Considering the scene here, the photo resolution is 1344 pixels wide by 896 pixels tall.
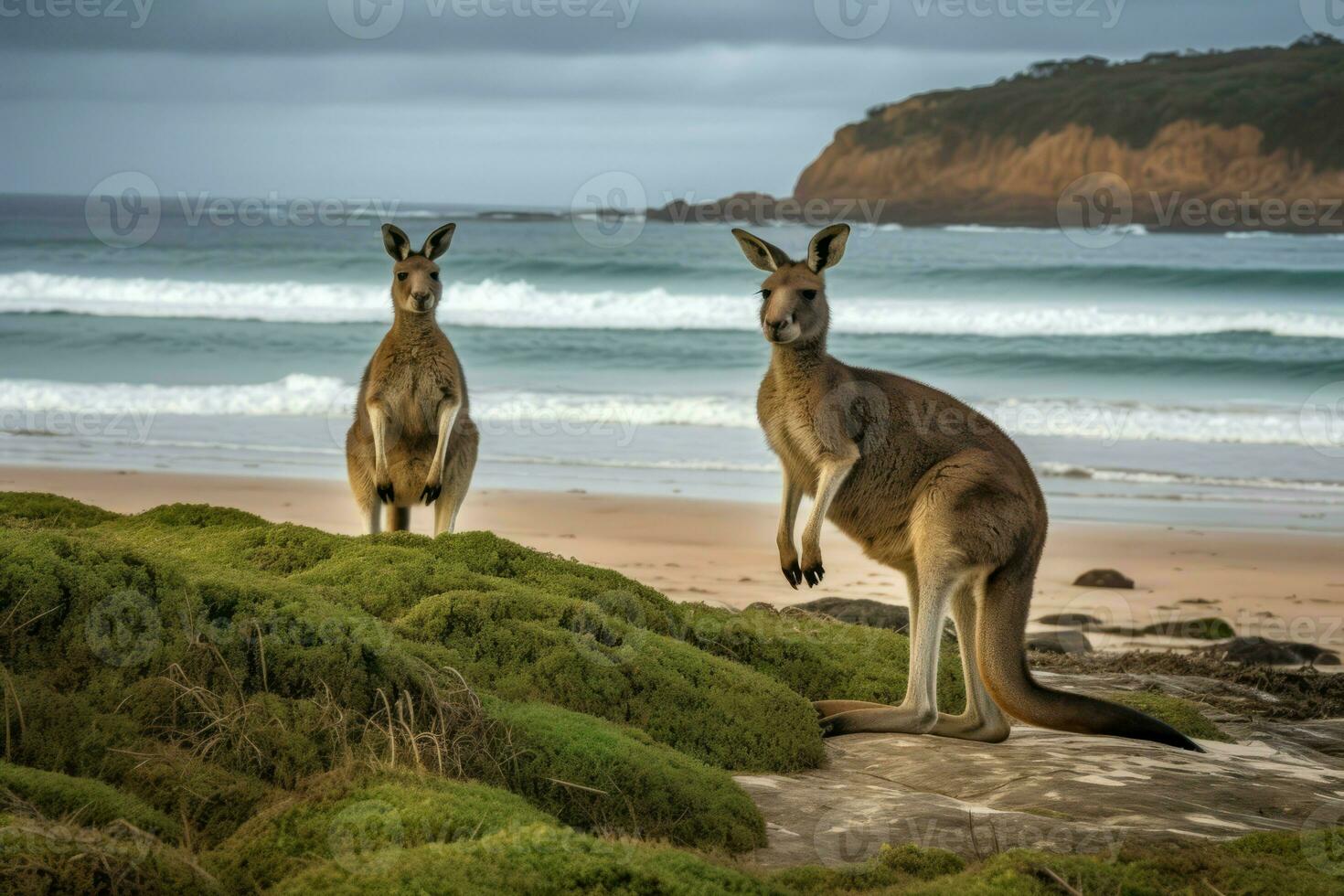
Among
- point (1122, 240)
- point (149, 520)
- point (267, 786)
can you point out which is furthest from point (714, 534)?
point (1122, 240)

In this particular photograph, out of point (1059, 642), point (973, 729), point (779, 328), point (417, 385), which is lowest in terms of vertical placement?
point (1059, 642)

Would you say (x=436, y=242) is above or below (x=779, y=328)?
above

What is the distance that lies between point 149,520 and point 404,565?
62.4 inches

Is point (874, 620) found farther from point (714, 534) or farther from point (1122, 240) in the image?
point (1122, 240)

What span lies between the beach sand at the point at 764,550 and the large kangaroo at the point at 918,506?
2.71 metres

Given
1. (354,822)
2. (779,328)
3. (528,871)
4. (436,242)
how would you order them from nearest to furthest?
(528,871)
(354,822)
(779,328)
(436,242)

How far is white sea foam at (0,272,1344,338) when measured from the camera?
915 inches

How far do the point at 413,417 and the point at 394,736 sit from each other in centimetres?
290

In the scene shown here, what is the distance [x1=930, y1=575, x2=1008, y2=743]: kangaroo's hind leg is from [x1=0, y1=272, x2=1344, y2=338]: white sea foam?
18.8 meters

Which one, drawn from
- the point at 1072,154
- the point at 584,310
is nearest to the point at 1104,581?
the point at 584,310

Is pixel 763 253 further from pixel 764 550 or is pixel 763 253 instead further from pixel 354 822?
pixel 764 550

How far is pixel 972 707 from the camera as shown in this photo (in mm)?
4621

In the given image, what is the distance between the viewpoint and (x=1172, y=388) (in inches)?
720

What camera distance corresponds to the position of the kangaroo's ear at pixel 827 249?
4.85 metres
